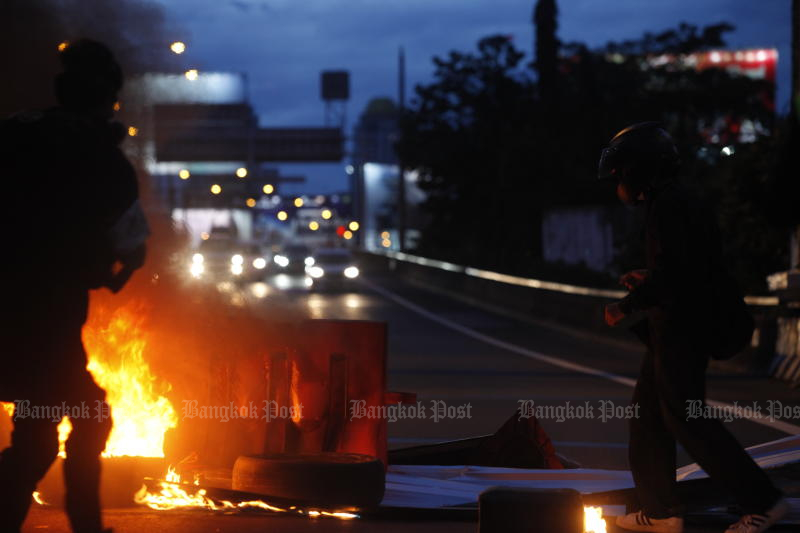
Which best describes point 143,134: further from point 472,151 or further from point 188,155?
point 188,155

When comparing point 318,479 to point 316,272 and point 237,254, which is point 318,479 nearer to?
point 316,272

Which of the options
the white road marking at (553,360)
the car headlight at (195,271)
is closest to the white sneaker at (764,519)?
the car headlight at (195,271)

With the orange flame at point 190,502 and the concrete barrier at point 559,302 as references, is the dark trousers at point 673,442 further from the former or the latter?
the concrete barrier at point 559,302

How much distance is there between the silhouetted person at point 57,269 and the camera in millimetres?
4648

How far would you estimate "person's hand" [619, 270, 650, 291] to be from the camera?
19.3 ft

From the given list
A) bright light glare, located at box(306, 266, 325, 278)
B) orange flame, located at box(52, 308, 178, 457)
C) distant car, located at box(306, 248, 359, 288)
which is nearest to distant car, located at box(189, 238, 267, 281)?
bright light glare, located at box(306, 266, 325, 278)

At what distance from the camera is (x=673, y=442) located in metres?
5.86

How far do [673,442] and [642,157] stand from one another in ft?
4.24

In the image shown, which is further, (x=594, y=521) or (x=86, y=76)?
(x=594, y=521)

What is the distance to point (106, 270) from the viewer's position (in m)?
4.74

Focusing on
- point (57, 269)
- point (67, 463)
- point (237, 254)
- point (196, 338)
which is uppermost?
point (57, 269)

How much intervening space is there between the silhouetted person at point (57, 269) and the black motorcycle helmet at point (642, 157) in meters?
2.34

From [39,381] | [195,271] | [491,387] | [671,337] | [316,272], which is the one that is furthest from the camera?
[316,272]

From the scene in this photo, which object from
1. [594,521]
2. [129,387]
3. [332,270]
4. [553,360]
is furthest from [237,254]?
[594,521]
